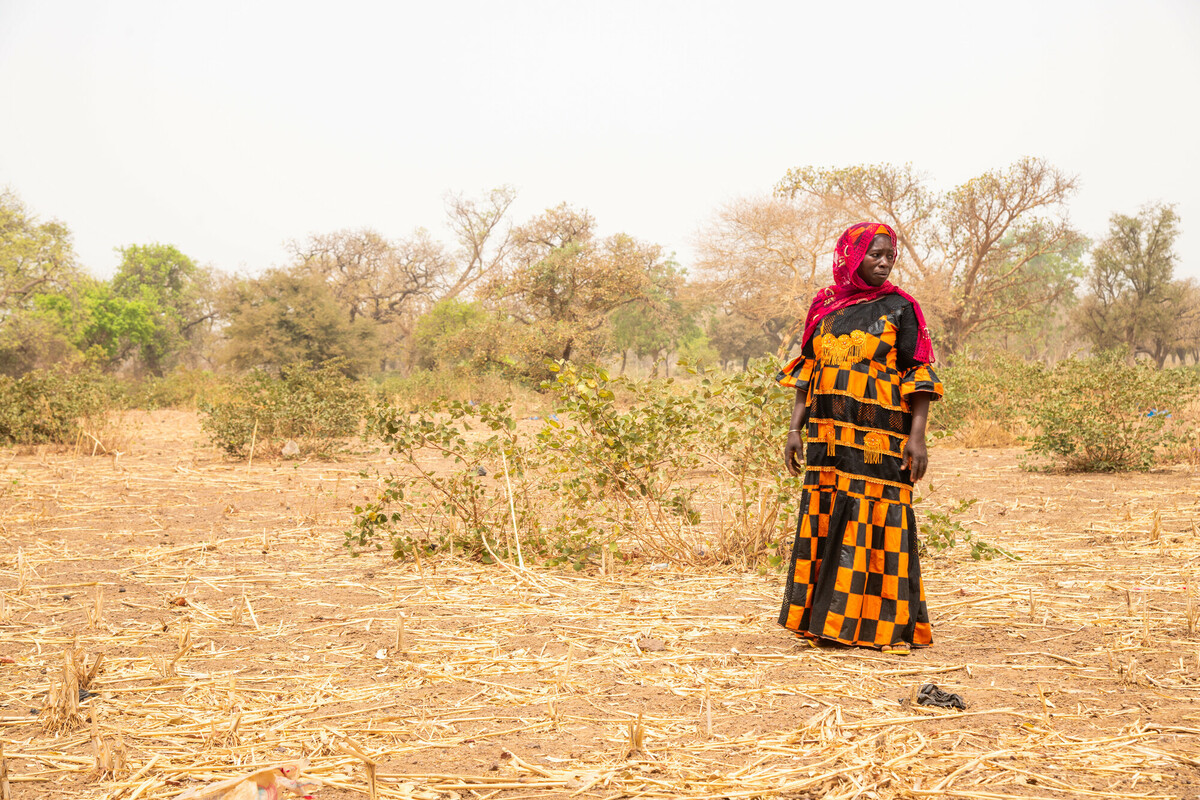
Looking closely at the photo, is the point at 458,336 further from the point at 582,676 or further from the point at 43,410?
the point at 582,676

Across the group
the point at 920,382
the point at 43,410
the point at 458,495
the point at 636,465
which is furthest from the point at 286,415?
the point at 920,382

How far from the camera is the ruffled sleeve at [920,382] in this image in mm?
3209

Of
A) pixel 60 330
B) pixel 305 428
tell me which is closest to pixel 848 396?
pixel 305 428

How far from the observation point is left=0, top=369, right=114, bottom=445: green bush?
34.6 feet

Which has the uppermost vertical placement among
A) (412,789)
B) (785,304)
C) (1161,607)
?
(785,304)

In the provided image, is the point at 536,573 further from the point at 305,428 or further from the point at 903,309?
the point at 305,428

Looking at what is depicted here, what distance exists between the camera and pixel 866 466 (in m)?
3.26

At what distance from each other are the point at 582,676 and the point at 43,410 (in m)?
10.3

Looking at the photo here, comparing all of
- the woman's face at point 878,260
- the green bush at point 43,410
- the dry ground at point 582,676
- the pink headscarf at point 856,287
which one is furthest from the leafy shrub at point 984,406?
the green bush at point 43,410

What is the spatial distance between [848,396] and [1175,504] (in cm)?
453

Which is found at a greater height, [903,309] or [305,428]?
[903,309]

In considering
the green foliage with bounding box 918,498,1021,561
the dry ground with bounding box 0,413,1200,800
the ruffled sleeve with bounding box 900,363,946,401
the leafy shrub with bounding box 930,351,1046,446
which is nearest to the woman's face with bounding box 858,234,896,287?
the ruffled sleeve with bounding box 900,363,946,401

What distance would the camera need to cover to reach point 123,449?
10961mm

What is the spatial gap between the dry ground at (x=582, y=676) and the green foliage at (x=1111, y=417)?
3130 mm
